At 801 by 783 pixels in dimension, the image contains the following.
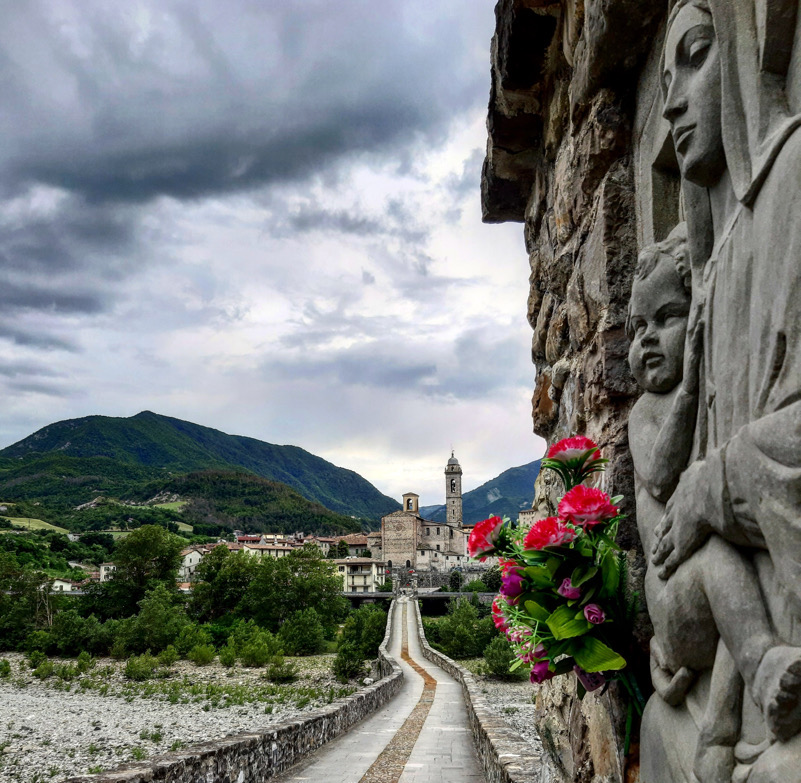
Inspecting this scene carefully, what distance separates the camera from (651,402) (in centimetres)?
275

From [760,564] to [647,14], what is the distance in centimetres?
265

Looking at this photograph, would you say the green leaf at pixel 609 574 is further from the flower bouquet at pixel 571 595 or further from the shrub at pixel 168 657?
the shrub at pixel 168 657

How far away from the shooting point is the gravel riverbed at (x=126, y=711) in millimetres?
14148

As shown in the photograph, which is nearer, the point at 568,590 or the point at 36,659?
the point at 568,590

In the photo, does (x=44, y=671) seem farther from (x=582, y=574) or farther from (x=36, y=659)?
(x=582, y=574)

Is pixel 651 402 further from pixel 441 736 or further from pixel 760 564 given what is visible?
pixel 441 736

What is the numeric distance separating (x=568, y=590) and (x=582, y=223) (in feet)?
7.42

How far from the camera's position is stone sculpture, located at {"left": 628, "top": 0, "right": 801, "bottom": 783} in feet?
5.83

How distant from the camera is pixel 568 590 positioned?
8.66 ft

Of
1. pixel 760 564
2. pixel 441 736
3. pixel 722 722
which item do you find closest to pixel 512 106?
pixel 760 564

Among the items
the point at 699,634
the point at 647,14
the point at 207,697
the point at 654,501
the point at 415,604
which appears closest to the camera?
the point at 699,634

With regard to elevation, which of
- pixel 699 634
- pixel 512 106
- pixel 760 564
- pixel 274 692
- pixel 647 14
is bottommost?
pixel 274 692

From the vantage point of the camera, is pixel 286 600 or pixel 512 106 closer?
pixel 512 106

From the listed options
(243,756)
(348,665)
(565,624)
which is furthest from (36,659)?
(565,624)
